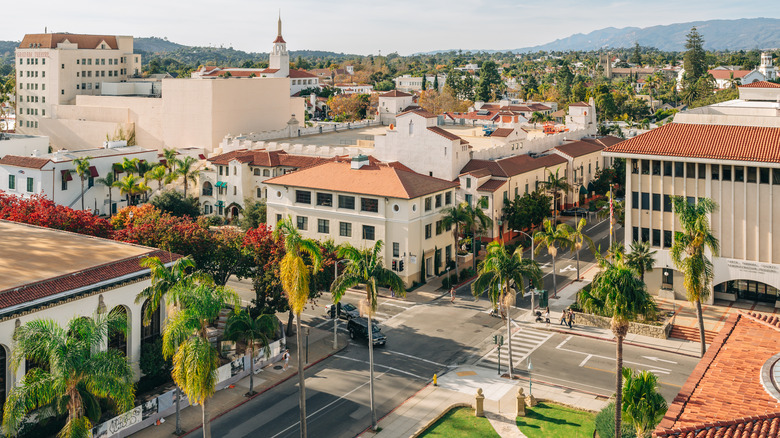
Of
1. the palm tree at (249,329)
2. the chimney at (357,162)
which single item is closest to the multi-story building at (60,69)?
the chimney at (357,162)

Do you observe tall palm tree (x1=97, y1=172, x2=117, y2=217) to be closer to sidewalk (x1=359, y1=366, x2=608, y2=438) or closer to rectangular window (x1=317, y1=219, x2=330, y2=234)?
rectangular window (x1=317, y1=219, x2=330, y2=234)

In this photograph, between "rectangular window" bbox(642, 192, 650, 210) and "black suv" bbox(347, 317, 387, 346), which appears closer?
"black suv" bbox(347, 317, 387, 346)

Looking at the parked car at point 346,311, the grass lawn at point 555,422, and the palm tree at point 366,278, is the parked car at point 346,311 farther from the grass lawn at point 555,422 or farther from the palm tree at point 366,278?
the grass lawn at point 555,422

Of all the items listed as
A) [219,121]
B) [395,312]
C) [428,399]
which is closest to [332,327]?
[395,312]

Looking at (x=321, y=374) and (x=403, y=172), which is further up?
(x=403, y=172)

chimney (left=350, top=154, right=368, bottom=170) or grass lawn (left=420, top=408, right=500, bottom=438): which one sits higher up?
chimney (left=350, top=154, right=368, bottom=170)

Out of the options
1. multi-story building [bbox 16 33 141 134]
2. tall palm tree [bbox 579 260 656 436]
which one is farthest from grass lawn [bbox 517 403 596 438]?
multi-story building [bbox 16 33 141 134]

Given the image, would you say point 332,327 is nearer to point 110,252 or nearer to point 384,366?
point 384,366
